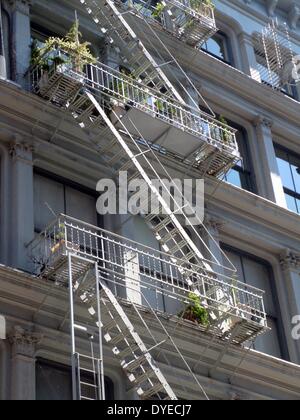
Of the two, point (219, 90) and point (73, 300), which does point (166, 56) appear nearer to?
point (219, 90)

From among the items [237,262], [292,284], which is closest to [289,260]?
[292,284]

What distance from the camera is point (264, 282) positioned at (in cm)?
2600

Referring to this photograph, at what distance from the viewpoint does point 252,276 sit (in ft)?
84.7

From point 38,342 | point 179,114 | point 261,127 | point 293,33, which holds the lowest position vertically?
point 38,342

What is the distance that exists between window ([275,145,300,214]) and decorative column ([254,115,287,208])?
594 millimetres

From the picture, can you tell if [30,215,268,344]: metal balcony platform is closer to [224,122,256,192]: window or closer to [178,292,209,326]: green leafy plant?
[178,292,209,326]: green leafy plant

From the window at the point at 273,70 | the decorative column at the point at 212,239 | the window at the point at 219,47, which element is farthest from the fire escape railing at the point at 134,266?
the window at the point at 273,70

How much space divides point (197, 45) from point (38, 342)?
36.2 feet
